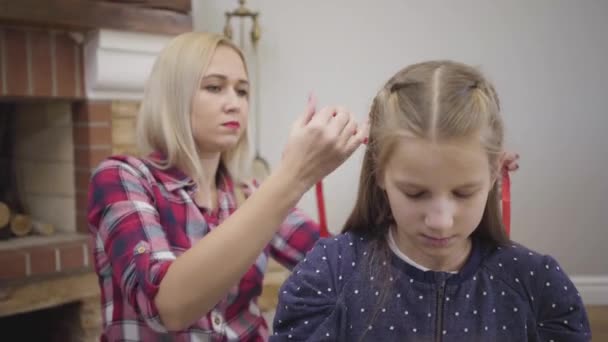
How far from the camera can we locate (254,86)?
2.23 meters

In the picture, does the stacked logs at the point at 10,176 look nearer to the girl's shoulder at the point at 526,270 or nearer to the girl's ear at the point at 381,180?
the girl's ear at the point at 381,180

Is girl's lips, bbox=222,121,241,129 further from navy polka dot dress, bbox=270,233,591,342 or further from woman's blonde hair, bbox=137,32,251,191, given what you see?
navy polka dot dress, bbox=270,233,591,342

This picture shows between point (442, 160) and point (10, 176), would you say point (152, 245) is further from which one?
point (10, 176)

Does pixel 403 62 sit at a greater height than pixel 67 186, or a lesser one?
greater

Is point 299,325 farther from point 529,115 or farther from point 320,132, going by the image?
point 529,115

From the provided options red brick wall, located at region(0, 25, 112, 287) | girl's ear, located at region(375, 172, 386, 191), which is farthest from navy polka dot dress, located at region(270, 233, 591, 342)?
red brick wall, located at region(0, 25, 112, 287)

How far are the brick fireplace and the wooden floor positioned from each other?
5.29ft

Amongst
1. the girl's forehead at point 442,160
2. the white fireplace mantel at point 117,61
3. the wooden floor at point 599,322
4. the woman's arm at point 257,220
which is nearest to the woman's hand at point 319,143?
the woman's arm at point 257,220

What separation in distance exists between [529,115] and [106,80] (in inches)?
60.0

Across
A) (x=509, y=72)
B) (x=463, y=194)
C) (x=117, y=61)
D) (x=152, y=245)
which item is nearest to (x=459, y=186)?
(x=463, y=194)

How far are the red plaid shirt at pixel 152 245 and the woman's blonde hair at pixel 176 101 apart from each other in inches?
1.6

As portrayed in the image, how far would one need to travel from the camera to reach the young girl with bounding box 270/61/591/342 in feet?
2.30

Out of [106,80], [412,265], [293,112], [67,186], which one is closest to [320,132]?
[412,265]

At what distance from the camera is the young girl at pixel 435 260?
2.30 ft
